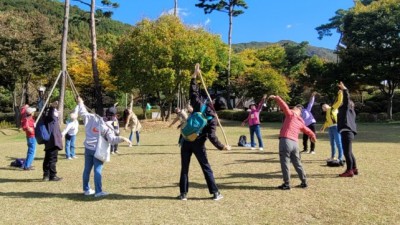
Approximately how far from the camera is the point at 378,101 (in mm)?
39781

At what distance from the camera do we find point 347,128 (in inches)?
329

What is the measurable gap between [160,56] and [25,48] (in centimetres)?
1042

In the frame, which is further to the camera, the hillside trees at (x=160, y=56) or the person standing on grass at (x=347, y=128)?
the hillside trees at (x=160, y=56)

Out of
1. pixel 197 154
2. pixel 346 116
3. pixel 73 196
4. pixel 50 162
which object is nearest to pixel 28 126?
pixel 50 162

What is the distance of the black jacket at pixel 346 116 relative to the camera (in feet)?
27.5

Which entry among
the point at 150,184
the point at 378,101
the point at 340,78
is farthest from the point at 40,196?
the point at 378,101

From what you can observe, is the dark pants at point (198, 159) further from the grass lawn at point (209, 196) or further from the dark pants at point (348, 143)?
the dark pants at point (348, 143)

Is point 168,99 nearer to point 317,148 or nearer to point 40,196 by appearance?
point 317,148

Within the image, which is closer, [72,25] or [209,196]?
[209,196]

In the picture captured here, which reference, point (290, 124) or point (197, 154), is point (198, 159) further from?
point (290, 124)

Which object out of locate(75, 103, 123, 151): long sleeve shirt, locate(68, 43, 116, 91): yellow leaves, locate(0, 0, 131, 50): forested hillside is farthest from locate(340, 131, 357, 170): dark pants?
locate(0, 0, 131, 50): forested hillside

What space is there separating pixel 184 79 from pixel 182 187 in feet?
65.9

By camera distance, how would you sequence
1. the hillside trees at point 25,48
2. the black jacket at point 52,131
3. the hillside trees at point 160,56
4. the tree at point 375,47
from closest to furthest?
the black jacket at point 52,131 → the hillside trees at point 160,56 → the hillside trees at point 25,48 → the tree at point 375,47

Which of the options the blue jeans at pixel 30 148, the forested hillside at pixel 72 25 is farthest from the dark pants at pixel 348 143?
the forested hillside at pixel 72 25
